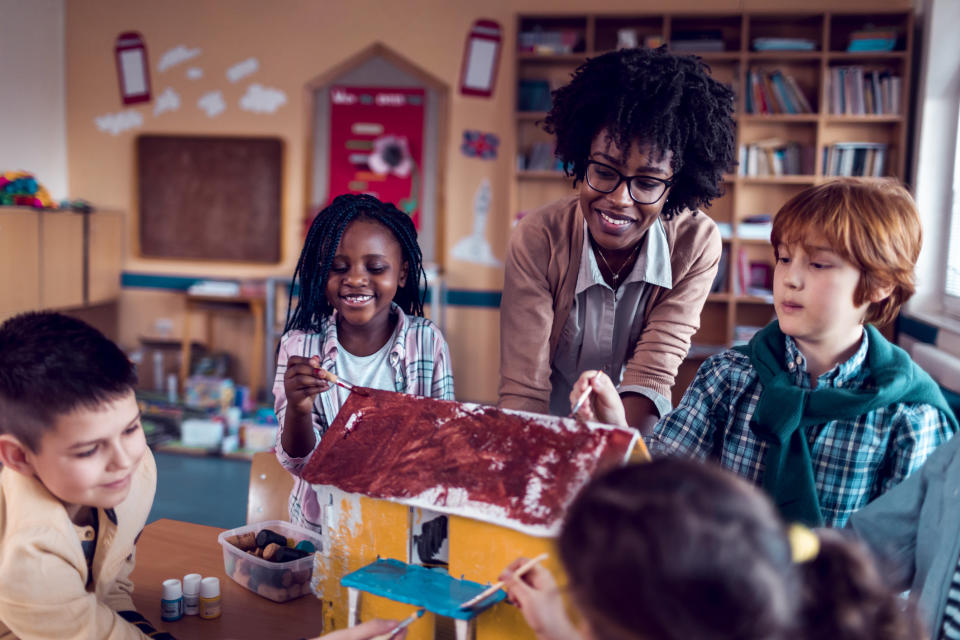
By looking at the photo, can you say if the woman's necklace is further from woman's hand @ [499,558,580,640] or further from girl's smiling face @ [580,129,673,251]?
woman's hand @ [499,558,580,640]

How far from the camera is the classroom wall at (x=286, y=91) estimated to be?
19.1 ft

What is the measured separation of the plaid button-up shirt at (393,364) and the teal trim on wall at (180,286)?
4.13 meters

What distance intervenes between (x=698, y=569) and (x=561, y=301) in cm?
121

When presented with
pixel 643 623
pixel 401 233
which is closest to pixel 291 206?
pixel 401 233

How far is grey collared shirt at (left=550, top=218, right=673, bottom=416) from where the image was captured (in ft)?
6.04

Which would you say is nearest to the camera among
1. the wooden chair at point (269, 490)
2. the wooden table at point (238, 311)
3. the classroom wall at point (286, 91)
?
the wooden chair at point (269, 490)

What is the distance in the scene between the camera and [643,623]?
29.6 inches

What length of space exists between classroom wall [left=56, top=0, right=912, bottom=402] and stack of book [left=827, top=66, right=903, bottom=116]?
1.88 ft

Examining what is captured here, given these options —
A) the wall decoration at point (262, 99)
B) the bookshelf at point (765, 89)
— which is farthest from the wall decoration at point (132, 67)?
the bookshelf at point (765, 89)

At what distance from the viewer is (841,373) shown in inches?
57.2

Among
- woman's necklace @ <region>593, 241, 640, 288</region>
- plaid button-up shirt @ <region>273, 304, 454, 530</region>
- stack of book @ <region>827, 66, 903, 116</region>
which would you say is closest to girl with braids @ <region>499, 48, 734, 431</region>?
woman's necklace @ <region>593, 241, 640, 288</region>

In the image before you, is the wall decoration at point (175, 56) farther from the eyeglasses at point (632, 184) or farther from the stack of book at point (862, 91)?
the eyeglasses at point (632, 184)

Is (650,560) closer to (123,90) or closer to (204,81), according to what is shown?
(204,81)

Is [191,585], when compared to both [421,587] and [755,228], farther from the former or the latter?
[755,228]
